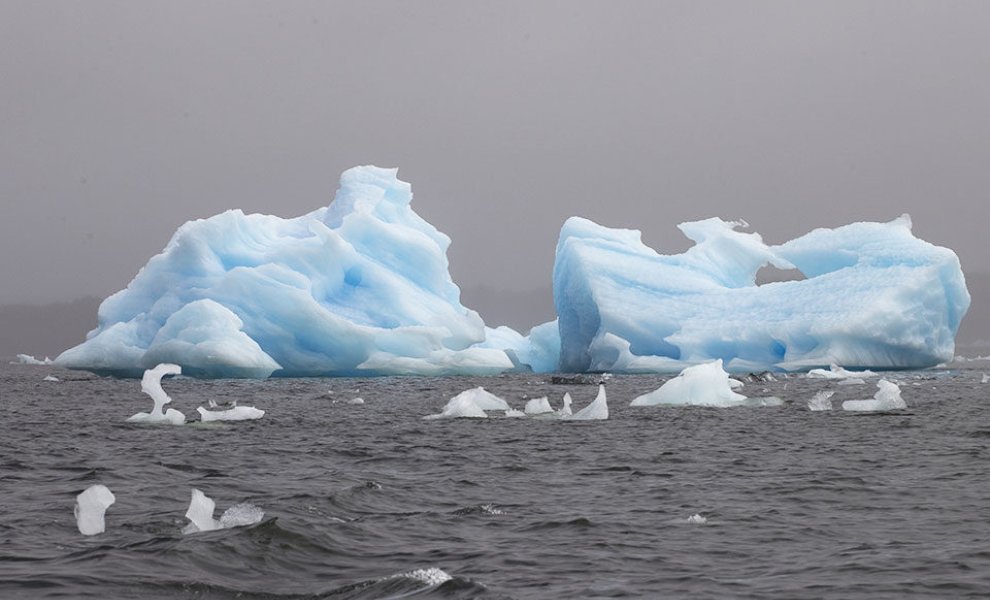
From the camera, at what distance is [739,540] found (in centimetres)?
779

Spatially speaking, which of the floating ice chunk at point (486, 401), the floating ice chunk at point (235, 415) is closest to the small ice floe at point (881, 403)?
the floating ice chunk at point (486, 401)

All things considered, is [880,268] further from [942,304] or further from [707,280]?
[707,280]

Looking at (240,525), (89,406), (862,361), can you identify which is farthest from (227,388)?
(240,525)

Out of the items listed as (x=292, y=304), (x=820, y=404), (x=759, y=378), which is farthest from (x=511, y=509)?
(x=759, y=378)

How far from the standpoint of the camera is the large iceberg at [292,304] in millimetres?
32125

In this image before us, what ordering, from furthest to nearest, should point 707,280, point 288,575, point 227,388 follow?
point 707,280
point 227,388
point 288,575

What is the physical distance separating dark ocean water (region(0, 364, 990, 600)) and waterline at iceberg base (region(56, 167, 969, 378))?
15.2 meters

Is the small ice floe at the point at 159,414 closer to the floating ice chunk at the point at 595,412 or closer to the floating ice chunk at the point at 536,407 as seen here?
the floating ice chunk at the point at 536,407

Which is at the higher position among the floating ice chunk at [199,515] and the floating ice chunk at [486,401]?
the floating ice chunk at [486,401]

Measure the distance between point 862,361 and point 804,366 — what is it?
1.86m

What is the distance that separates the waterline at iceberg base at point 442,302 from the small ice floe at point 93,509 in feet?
76.3

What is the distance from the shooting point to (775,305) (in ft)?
120

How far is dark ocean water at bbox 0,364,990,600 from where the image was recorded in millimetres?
6488

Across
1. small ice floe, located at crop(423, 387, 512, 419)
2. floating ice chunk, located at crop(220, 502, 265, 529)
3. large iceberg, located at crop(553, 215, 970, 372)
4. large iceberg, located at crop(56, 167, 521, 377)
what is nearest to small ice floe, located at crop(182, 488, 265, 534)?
floating ice chunk, located at crop(220, 502, 265, 529)
